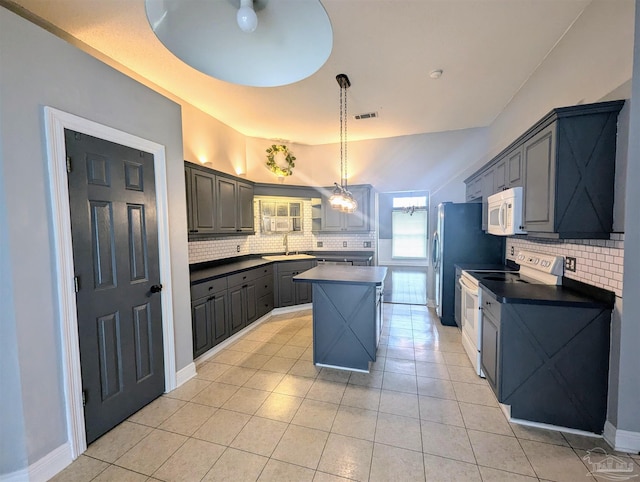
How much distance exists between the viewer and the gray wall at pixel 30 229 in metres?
1.48

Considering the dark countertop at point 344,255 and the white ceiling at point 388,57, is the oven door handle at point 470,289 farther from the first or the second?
the white ceiling at point 388,57

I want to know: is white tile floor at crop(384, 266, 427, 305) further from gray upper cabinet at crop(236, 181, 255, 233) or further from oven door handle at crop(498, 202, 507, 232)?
gray upper cabinet at crop(236, 181, 255, 233)

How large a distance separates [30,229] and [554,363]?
3413mm

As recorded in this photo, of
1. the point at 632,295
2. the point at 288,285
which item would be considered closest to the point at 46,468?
the point at 288,285

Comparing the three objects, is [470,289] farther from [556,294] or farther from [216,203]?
[216,203]

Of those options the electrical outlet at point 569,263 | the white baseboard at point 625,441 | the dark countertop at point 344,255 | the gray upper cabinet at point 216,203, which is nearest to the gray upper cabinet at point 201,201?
the gray upper cabinet at point 216,203

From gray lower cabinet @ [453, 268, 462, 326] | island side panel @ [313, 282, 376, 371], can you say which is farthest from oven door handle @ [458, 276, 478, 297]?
island side panel @ [313, 282, 376, 371]

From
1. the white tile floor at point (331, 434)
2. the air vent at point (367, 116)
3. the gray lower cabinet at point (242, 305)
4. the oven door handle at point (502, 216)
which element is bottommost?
the white tile floor at point (331, 434)

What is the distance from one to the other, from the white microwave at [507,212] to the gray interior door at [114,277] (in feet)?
10.2

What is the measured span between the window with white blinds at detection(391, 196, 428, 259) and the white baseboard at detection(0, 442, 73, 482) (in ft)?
21.6

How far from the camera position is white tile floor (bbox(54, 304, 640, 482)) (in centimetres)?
165

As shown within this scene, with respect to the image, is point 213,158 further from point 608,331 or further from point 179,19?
point 608,331

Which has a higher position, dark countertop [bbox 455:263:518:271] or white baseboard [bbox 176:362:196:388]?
dark countertop [bbox 455:263:518:271]

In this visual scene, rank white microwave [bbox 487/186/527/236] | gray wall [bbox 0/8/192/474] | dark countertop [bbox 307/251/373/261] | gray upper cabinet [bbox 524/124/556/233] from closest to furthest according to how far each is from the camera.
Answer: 1. gray wall [bbox 0/8/192/474]
2. gray upper cabinet [bbox 524/124/556/233]
3. white microwave [bbox 487/186/527/236]
4. dark countertop [bbox 307/251/373/261]
